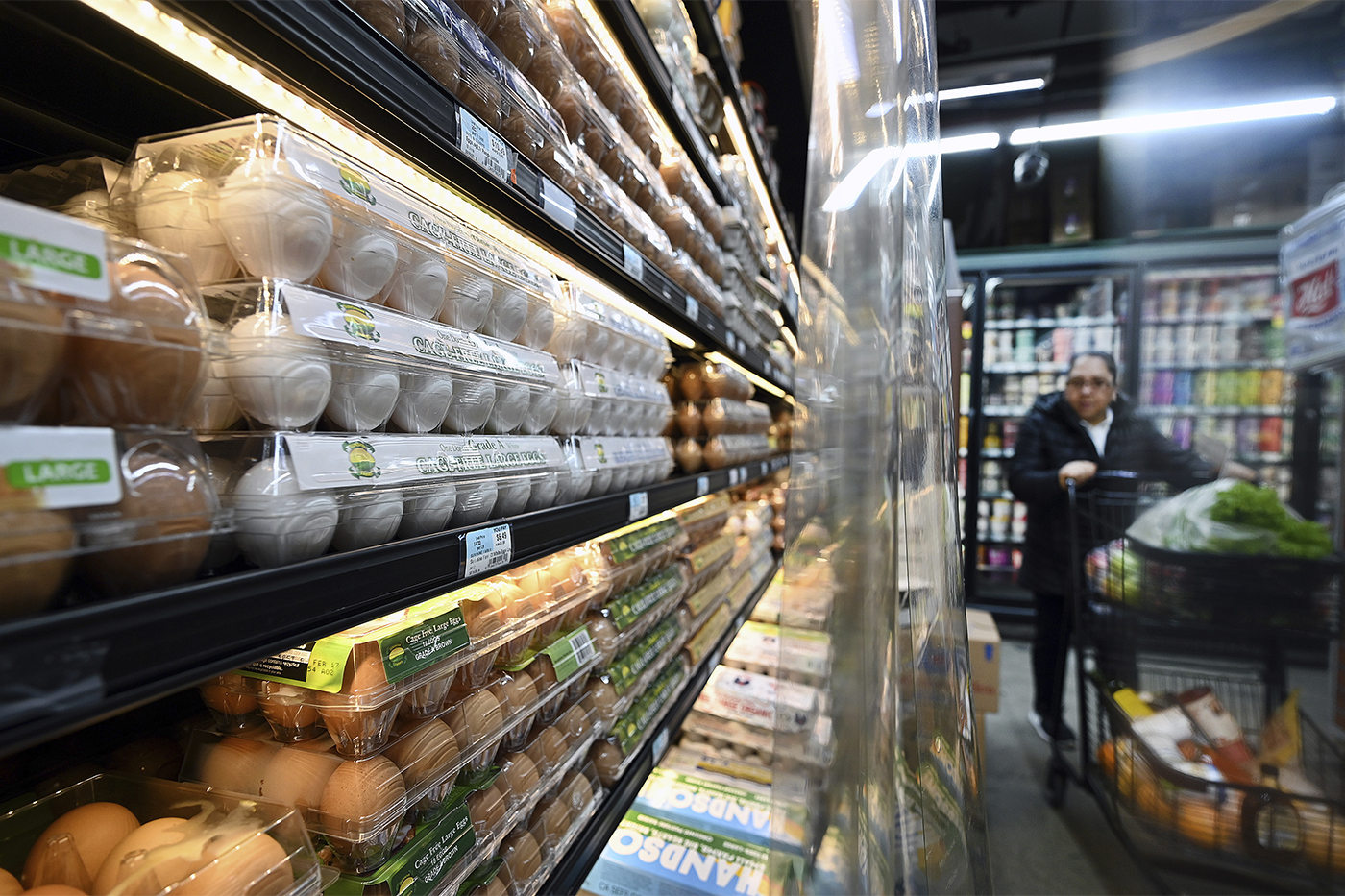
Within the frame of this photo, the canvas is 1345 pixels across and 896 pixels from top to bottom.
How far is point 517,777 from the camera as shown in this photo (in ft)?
3.09

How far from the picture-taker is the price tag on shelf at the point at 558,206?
912mm

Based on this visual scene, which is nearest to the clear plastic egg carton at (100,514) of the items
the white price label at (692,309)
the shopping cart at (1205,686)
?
the white price label at (692,309)

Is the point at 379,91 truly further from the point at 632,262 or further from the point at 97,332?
the point at 632,262

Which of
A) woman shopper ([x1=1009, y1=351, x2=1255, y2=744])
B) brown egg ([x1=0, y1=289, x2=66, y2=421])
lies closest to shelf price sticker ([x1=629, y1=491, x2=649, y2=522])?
brown egg ([x1=0, y1=289, x2=66, y2=421])

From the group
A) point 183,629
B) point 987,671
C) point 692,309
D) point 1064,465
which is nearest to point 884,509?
point 183,629

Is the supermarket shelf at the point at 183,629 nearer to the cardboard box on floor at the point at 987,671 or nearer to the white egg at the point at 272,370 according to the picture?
the white egg at the point at 272,370

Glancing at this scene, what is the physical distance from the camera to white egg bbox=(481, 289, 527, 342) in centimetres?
91

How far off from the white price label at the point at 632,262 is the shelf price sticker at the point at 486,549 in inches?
24.5

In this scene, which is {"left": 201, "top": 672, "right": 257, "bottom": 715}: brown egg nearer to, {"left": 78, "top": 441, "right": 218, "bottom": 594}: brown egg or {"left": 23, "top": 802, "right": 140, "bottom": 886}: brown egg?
{"left": 23, "top": 802, "right": 140, "bottom": 886}: brown egg

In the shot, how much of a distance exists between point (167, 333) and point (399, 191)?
0.38 meters

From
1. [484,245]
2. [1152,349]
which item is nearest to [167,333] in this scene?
[484,245]

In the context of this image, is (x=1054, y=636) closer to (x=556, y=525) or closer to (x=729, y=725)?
(x=729, y=725)

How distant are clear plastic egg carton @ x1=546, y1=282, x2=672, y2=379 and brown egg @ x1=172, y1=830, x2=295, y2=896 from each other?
814mm

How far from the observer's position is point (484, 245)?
88cm
